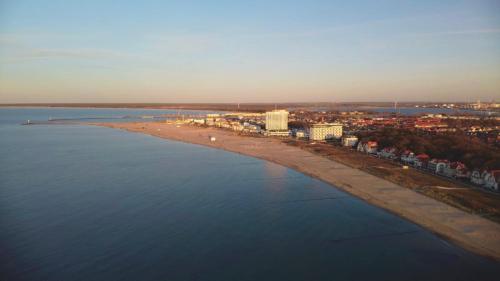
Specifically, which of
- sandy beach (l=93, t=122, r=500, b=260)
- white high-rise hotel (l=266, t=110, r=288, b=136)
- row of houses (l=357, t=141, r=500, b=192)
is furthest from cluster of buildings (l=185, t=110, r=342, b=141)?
sandy beach (l=93, t=122, r=500, b=260)

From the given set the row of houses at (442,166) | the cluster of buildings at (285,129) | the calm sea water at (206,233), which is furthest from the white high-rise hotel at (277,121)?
the calm sea water at (206,233)

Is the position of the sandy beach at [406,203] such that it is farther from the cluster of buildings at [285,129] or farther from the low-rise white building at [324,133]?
the cluster of buildings at [285,129]

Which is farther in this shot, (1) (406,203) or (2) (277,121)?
(2) (277,121)

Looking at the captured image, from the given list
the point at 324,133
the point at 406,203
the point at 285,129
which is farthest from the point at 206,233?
the point at 285,129

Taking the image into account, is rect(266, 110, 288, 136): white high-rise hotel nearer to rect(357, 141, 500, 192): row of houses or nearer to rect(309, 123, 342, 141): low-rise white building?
Answer: rect(309, 123, 342, 141): low-rise white building

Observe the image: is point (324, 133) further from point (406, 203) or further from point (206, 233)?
point (206, 233)

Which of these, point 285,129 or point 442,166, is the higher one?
point 285,129

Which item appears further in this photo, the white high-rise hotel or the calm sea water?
the white high-rise hotel
